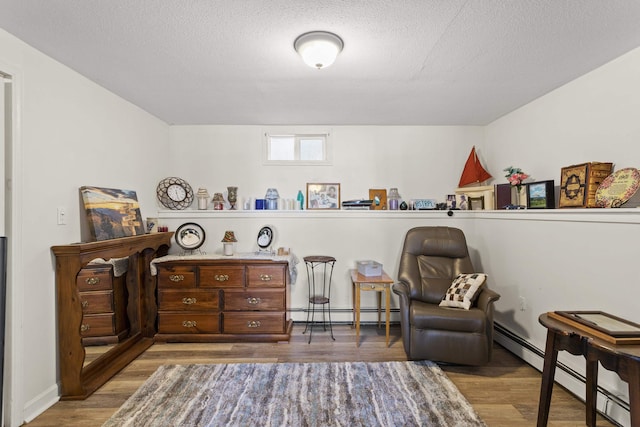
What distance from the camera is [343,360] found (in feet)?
9.27

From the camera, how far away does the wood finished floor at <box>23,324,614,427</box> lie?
2.05m

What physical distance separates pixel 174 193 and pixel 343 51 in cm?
267

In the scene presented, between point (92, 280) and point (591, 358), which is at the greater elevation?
point (92, 280)

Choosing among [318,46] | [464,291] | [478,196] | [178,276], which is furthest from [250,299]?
[478,196]

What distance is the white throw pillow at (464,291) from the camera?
9.14 ft

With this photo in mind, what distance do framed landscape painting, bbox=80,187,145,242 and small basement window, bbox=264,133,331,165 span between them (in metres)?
1.63

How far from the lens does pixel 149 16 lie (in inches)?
66.1

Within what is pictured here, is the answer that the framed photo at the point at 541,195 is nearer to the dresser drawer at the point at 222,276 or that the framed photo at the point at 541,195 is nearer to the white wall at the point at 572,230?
the white wall at the point at 572,230

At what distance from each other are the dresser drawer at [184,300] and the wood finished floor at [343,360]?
1.26ft

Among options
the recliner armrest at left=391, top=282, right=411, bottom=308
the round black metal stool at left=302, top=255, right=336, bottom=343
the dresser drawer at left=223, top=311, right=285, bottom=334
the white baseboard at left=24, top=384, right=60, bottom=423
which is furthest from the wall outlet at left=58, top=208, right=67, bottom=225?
the recliner armrest at left=391, top=282, right=411, bottom=308

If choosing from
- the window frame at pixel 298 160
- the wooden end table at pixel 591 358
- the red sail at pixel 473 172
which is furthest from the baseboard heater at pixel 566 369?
the window frame at pixel 298 160

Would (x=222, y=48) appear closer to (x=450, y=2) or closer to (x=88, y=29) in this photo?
(x=88, y=29)

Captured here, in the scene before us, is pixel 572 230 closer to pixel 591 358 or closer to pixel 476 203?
pixel 591 358

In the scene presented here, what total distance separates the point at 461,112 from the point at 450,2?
197 cm
